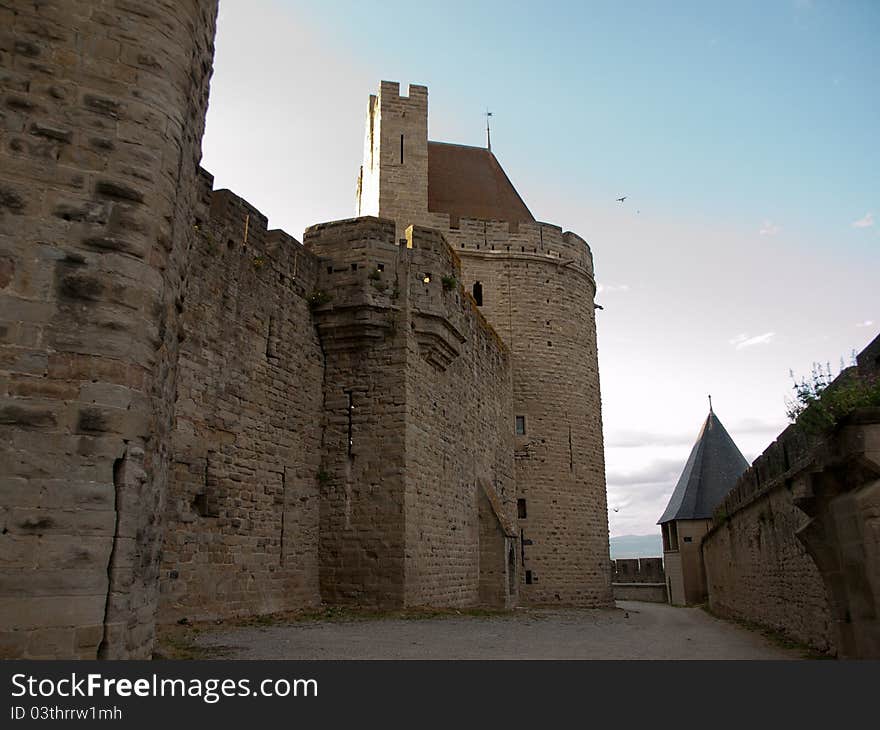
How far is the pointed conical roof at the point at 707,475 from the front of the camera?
29.3 meters

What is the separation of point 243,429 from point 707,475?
2461 cm

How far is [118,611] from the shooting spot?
4.05m

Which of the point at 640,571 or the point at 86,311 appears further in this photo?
the point at 640,571

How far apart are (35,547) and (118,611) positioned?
557 mm

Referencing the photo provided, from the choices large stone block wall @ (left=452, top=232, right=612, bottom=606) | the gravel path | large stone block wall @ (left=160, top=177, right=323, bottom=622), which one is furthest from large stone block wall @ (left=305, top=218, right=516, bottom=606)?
large stone block wall @ (left=452, top=232, right=612, bottom=606)

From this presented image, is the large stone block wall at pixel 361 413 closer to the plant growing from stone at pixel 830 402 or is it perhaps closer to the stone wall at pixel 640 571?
the plant growing from stone at pixel 830 402

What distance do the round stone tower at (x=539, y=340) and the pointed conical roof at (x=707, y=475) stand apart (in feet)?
32.4

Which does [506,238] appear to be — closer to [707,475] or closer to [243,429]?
[243,429]

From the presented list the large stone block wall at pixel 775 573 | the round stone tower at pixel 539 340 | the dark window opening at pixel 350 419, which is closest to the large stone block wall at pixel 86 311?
the large stone block wall at pixel 775 573

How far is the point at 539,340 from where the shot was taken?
2070 centimetres

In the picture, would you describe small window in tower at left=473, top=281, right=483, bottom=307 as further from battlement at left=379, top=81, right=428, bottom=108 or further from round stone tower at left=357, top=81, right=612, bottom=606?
battlement at left=379, top=81, right=428, bottom=108

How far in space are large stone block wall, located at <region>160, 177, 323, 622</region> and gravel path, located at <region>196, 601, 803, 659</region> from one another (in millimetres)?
958

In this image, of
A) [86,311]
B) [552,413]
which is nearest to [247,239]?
[86,311]

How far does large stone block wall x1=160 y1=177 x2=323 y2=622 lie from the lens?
885 cm
